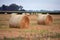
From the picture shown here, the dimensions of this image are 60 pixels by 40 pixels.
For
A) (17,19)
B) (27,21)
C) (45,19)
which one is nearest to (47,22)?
(45,19)

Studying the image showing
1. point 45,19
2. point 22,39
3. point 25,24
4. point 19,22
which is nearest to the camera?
point 22,39

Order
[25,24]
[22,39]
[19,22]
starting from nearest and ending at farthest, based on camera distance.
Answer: [22,39]
[19,22]
[25,24]

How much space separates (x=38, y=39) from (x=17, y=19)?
4.10 metres

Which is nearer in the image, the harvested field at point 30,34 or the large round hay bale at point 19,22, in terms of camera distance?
the harvested field at point 30,34

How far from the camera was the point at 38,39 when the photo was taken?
25.7 ft

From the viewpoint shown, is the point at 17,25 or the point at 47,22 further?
the point at 47,22

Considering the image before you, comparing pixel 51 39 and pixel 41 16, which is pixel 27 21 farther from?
pixel 51 39

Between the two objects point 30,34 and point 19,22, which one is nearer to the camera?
point 30,34

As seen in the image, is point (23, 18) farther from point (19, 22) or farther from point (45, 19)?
point (45, 19)

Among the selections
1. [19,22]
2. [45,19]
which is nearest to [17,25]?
[19,22]

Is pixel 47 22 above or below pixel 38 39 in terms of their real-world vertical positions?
below

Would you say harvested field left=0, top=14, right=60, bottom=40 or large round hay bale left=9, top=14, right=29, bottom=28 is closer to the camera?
harvested field left=0, top=14, right=60, bottom=40

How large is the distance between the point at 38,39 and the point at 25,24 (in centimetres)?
455

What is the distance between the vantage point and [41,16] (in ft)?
49.1
